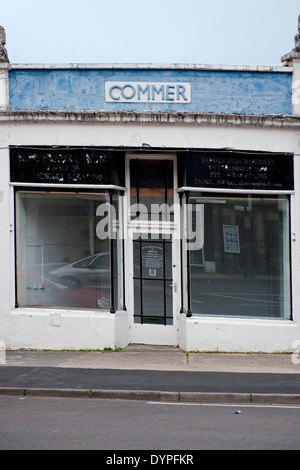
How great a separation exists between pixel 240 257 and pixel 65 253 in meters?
3.55

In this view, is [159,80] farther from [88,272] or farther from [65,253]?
[88,272]

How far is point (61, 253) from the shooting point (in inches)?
522

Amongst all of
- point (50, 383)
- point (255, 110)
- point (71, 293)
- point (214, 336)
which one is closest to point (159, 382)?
point (50, 383)

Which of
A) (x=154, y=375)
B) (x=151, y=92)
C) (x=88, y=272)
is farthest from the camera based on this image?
(x=88, y=272)

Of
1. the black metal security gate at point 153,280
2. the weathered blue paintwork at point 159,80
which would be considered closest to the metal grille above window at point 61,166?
the weathered blue paintwork at point 159,80

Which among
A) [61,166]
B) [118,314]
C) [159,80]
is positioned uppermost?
[159,80]

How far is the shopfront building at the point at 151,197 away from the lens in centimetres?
1266

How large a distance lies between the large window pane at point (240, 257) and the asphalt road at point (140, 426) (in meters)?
4.30

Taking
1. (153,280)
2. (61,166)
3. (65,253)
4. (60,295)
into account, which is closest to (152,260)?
(153,280)

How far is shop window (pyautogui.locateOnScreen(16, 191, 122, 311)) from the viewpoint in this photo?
1302cm

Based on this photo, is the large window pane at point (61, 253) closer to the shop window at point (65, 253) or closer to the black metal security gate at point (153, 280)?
the shop window at point (65, 253)
